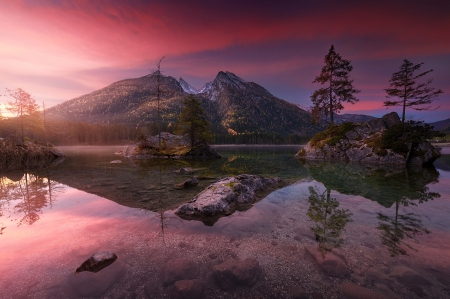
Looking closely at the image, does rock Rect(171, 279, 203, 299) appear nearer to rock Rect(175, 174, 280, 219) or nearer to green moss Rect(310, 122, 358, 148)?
rock Rect(175, 174, 280, 219)

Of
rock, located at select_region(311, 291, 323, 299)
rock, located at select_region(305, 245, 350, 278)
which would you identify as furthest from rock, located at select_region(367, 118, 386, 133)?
rock, located at select_region(311, 291, 323, 299)

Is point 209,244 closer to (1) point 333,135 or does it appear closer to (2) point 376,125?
(1) point 333,135

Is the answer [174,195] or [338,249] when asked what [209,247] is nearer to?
[338,249]

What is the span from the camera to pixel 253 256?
5883 mm

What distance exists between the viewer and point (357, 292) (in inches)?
167

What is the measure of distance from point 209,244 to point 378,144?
39.0m

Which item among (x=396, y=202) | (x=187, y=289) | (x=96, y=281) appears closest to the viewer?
(x=187, y=289)

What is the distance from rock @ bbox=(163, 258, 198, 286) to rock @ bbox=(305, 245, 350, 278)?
3.55m

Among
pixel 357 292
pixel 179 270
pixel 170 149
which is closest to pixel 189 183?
pixel 179 270

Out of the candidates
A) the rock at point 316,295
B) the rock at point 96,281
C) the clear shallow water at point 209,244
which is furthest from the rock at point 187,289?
the rock at point 316,295

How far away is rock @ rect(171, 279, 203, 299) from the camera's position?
4.24 m

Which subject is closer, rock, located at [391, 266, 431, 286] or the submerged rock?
rock, located at [391, 266, 431, 286]

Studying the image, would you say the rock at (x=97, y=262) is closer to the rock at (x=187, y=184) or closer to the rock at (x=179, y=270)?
the rock at (x=179, y=270)

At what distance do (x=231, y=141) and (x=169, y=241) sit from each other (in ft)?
585
